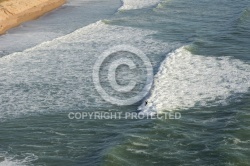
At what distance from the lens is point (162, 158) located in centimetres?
1694

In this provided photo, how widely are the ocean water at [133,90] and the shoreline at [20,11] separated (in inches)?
49.2

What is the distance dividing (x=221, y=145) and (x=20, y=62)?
16.5 m

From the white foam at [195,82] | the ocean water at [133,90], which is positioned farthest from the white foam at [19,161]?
the white foam at [195,82]

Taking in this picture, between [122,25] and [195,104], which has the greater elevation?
[122,25]

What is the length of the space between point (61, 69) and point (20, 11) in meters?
17.4

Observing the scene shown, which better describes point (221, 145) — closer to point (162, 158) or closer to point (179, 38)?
point (162, 158)

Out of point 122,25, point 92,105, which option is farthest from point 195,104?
point 122,25

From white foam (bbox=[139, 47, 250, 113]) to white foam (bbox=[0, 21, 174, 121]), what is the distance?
2752mm

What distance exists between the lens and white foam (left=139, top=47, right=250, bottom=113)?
22.0 metres

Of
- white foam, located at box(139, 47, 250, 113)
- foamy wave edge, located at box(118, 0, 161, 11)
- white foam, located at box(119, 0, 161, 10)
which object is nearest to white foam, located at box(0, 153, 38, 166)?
white foam, located at box(139, 47, 250, 113)

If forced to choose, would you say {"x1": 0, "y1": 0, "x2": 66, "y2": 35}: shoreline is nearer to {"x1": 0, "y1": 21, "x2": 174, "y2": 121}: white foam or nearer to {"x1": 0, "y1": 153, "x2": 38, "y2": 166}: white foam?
{"x1": 0, "y1": 21, "x2": 174, "y2": 121}: white foam

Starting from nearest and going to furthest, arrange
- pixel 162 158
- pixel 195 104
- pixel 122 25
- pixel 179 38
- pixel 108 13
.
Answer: pixel 162 158
pixel 195 104
pixel 179 38
pixel 122 25
pixel 108 13

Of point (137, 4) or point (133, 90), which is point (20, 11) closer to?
point (137, 4)

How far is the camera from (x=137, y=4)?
47.7 metres
